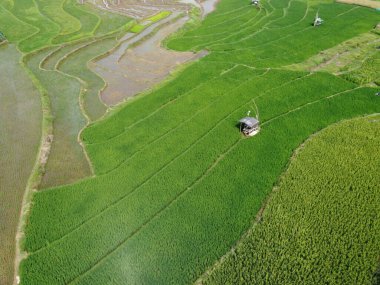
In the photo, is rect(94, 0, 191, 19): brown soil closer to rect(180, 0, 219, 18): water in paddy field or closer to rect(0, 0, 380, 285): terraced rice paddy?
rect(180, 0, 219, 18): water in paddy field

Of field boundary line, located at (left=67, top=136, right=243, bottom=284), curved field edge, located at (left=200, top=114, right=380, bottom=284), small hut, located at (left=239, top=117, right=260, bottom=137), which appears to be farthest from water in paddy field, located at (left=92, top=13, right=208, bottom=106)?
curved field edge, located at (left=200, top=114, right=380, bottom=284)

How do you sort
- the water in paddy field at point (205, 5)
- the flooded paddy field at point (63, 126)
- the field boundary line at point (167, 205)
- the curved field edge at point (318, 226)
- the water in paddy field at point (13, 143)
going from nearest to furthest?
the curved field edge at point (318, 226) < the field boundary line at point (167, 205) < the water in paddy field at point (13, 143) < the flooded paddy field at point (63, 126) < the water in paddy field at point (205, 5)

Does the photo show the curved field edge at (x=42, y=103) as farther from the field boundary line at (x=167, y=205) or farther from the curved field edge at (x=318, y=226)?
the curved field edge at (x=318, y=226)

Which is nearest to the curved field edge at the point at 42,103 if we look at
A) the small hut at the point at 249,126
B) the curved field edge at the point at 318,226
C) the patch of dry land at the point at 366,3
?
the curved field edge at the point at 318,226

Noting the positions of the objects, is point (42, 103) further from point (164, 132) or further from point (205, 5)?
point (205, 5)

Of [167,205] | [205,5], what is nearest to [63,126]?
[167,205]

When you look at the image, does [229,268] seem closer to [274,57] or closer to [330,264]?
Answer: [330,264]
